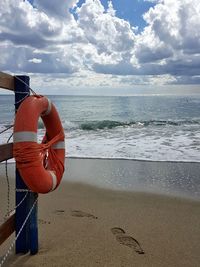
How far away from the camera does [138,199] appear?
473 cm

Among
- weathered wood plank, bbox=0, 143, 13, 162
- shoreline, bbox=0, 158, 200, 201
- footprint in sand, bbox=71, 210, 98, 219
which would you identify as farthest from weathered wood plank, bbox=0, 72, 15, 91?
shoreline, bbox=0, 158, 200, 201

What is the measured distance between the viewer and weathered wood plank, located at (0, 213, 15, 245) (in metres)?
2.60

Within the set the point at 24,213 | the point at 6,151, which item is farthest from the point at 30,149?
the point at 24,213

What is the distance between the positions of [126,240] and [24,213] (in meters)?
1.11

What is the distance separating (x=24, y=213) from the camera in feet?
9.22

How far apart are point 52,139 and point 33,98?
0.54 meters

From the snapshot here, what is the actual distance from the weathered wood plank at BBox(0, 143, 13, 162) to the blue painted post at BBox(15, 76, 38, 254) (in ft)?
0.72

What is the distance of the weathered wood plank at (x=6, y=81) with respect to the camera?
97.5 inches

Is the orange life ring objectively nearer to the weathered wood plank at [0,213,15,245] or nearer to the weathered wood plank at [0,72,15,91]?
the weathered wood plank at [0,72,15,91]

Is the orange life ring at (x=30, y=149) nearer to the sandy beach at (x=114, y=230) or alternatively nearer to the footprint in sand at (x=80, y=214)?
the sandy beach at (x=114, y=230)

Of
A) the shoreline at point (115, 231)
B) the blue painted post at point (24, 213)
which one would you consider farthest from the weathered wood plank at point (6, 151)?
the shoreline at point (115, 231)

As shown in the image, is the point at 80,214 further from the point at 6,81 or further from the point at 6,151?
the point at 6,81

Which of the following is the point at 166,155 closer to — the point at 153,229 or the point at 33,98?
the point at 153,229

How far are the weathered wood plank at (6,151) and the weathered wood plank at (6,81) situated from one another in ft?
1.51
